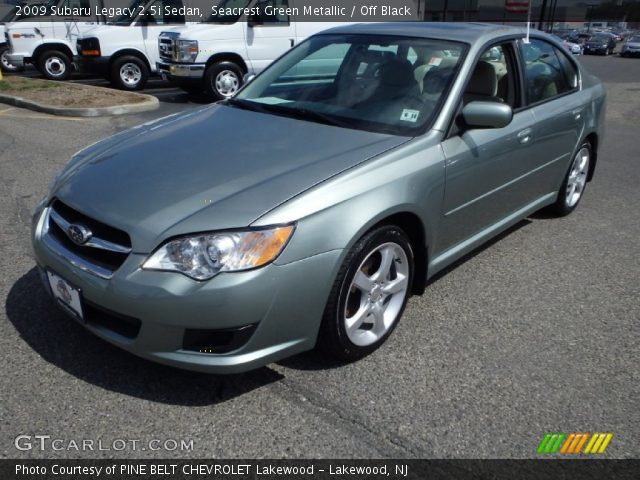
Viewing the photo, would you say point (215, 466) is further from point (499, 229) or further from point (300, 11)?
point (300, 11)

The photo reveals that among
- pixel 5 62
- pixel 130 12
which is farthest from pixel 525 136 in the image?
pixel 5 62

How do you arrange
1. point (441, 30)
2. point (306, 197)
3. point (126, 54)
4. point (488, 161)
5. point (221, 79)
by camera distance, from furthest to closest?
point (126, 54) < point (221, 79) < point (441, 30) < point (488, 161) < point (306, 197)

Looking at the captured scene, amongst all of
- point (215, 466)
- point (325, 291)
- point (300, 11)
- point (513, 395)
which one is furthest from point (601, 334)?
point (300, 11)

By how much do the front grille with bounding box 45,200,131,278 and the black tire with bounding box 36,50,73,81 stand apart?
11.8 meters

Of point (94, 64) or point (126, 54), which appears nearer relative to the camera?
point (94, 64)

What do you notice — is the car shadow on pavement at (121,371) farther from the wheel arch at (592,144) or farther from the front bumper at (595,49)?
the front bumper at (595,49)

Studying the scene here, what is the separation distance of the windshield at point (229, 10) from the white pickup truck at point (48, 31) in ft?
12.2

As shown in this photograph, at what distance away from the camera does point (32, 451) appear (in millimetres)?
2232

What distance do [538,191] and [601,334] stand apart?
1425mm

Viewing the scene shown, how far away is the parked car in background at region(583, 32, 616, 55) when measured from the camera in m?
36.8

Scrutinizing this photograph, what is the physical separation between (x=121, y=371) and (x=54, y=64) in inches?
484

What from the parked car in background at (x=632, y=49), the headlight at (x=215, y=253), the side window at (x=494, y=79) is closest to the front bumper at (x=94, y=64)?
the side window at (x=494, y=79)

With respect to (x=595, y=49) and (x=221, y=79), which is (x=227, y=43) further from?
(x=595, y=49)

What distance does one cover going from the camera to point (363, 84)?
11.3 ft
